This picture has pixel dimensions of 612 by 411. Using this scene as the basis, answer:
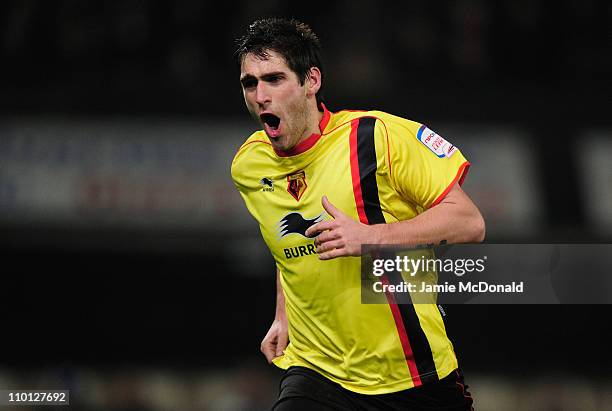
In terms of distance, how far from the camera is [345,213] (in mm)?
3586

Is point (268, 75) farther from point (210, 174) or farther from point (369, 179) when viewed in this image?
point (210, 174)

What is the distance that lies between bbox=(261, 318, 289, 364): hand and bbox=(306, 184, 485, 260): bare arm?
0.83 meters

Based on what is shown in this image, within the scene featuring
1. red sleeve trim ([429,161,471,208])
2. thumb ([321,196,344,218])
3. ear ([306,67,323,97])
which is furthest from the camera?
ear ([306,67,323,97])

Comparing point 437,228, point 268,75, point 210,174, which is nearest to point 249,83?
point 268,75

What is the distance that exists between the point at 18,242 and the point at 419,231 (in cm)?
676

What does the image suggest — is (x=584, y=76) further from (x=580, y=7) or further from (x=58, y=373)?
(x=58, y=373)

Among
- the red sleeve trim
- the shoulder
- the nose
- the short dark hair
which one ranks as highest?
the short dark hair

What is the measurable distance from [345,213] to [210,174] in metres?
5.72

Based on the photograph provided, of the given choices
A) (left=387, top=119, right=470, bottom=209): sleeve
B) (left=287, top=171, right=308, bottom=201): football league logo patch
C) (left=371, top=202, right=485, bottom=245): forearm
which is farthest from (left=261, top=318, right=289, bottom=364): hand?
(left=371, top=202, right=485, bottom=245): forearm

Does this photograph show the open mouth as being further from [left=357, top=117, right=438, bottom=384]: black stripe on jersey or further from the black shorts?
the black shorts

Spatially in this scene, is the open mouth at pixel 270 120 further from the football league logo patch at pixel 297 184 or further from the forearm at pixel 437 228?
the forearm at pixel 437 228

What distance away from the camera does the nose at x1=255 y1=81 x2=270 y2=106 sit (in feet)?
12.4

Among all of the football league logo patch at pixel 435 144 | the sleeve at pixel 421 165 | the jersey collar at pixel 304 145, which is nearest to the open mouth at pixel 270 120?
the jersey collar at pixel 304 145

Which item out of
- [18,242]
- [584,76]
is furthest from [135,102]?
[584,76]
